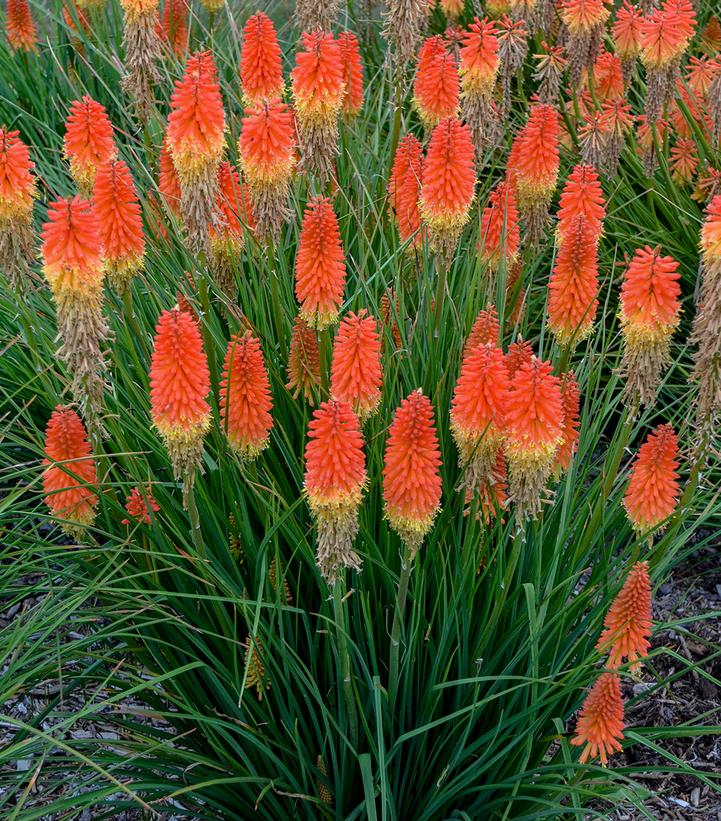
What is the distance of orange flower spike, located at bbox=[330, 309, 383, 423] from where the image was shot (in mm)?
2594

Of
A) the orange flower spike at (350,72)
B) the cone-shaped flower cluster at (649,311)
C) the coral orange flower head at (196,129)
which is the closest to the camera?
the cone-shaped flower cluster at (649,311)

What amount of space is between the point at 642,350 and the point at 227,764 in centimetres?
166

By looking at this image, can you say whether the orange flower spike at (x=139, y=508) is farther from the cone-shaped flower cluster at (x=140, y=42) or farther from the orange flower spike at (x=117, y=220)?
the cone-shaped flower cluster at (x=140, y=42)

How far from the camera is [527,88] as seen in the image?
6.15m

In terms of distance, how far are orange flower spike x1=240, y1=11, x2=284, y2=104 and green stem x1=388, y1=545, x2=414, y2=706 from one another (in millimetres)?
1611

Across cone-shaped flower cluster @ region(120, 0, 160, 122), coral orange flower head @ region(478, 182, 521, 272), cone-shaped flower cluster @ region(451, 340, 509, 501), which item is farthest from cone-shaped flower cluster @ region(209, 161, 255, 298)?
cone-shaped flower cluster @ region(451, 340, 509, 501)

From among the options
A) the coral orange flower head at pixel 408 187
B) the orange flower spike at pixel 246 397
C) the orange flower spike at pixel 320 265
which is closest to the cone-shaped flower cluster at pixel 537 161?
the coral orange flower head at pixel 408 187

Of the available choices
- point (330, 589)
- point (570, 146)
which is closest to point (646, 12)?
point (570, 146)

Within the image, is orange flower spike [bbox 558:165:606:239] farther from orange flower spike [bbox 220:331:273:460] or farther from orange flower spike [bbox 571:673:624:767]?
orange flower spike [bbox 571:673:624:767]

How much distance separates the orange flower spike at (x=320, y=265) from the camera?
286 centimetres

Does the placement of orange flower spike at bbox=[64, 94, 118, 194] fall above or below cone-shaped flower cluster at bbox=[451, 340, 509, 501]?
above

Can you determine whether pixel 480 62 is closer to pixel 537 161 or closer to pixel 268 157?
pixel 537 161

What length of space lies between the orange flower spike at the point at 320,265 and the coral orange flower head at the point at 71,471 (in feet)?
2.38

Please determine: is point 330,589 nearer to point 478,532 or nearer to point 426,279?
point 478,532
